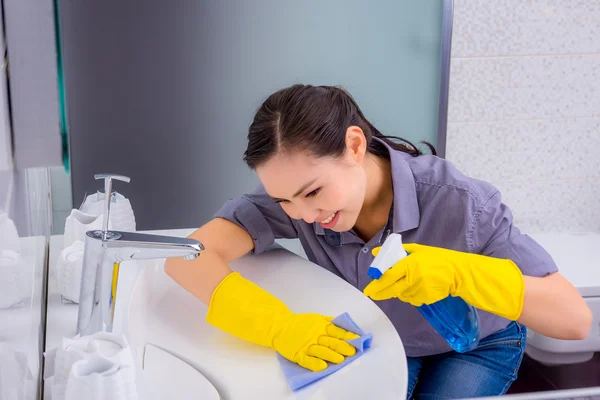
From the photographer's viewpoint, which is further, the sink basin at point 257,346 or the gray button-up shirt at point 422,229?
the gray button-up shirt at point 422,229

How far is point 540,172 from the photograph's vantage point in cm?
235

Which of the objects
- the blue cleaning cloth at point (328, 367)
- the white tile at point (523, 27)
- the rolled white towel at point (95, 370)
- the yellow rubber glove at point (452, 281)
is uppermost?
the white tile at point (523, 27)

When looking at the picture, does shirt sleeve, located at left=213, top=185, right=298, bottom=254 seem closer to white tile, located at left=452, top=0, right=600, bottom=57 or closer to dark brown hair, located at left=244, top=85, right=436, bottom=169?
dark brown hair, located at left=244, top=85, right=436, bottom=169

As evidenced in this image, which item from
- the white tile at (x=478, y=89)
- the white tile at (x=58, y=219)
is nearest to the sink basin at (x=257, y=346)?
the white tile at (x=58, y=219)

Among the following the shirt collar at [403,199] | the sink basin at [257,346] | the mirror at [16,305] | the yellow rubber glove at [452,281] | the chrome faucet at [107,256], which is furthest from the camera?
the shirt collar at [403,199]

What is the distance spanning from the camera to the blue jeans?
136 centimetres

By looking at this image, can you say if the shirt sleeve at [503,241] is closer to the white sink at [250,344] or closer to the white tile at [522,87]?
the white sink at [250,344]

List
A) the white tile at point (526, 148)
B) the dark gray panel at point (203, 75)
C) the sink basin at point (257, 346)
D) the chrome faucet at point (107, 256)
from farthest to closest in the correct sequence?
the white tile at point (526, 148), the dark gray panel at point (203, 75), the sink basin at point (257, 346), the chrome faucet at point (107, 256)

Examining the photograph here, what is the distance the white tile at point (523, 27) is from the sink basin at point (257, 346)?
1.16 meters

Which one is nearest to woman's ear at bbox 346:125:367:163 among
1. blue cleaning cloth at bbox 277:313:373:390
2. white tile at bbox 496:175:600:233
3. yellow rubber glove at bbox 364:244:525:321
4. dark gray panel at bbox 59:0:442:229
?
yellow rubber glove at bbox 364:244:525:321

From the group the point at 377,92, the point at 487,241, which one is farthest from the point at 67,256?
the point at 377,92

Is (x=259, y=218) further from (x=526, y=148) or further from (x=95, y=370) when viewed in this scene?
(x=526, y=148)

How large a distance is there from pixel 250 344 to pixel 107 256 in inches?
14.1

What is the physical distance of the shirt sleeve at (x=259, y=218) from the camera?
1361 mm
